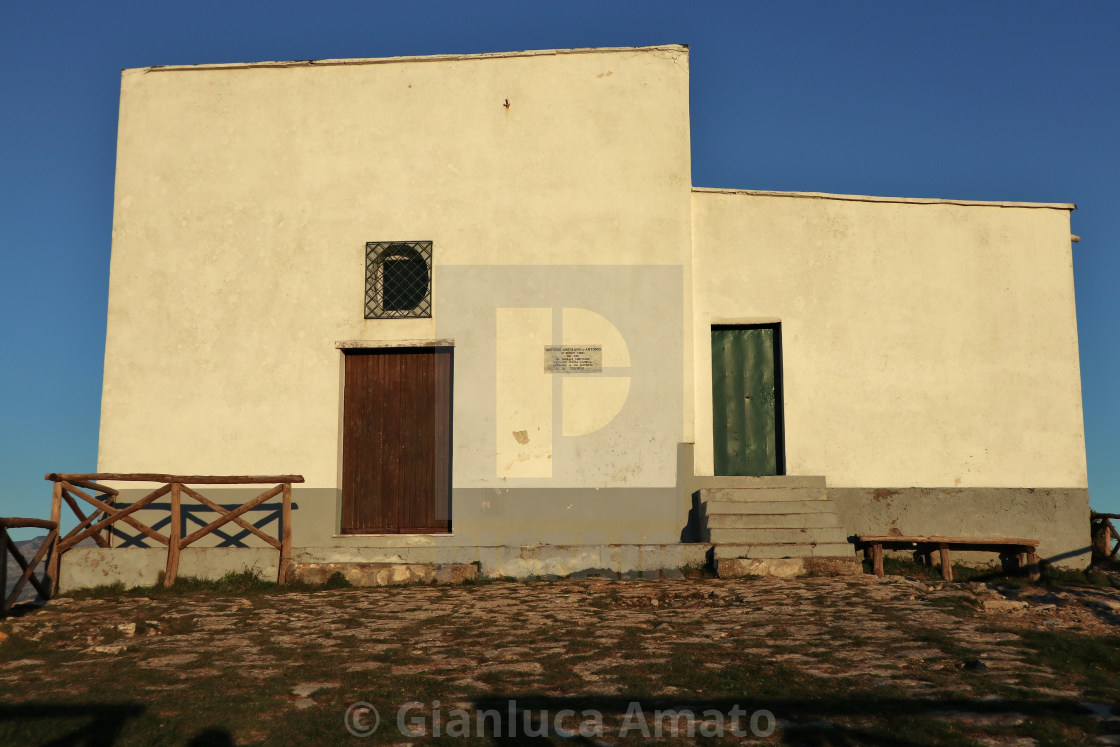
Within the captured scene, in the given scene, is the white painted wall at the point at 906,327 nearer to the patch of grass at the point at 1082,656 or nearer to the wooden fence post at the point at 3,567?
the patch of grass at the point at 1082,656

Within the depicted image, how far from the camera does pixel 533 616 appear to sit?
7734mm

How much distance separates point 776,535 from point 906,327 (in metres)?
3.52

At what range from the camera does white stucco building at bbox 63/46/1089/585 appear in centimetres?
1117

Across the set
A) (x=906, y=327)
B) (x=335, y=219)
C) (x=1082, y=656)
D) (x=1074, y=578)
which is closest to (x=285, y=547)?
(x=335, y=219)

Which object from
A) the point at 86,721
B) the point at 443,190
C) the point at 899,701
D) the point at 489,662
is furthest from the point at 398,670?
the point at 443,190

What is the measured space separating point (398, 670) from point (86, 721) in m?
1.78

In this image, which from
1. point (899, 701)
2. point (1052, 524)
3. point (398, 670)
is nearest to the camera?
point (899, 701)

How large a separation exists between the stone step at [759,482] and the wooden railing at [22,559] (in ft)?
23.5

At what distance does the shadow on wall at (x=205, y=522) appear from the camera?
11.2 m

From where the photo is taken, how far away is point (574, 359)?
1123 centimetres

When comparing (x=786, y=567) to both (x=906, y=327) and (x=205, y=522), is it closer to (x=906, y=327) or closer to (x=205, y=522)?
(x=906, y=327)

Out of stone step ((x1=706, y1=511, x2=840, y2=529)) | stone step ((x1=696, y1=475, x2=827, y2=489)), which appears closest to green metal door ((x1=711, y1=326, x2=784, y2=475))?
stone step ((x1=696, y1=475, x2=827, y2=489))

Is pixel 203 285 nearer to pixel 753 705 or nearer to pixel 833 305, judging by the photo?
pixel 833 305

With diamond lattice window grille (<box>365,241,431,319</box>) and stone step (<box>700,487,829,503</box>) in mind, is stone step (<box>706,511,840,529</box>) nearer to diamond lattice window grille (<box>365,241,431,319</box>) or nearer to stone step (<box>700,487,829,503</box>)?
stone step (<box>700,487,829,503</box>)
